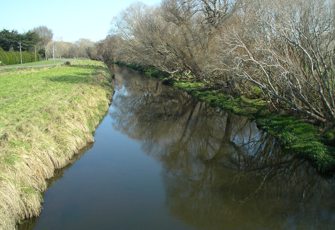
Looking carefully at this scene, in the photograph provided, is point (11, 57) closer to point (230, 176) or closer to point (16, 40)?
point (16, 40)

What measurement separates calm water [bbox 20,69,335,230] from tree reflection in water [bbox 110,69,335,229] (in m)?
0.03

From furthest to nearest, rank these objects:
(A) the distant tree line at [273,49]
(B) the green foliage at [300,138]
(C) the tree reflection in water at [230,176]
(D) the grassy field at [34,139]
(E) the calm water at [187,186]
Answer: (A) the distant tree line at [273,49], (B) the green foliage at [300,138], (C) the tree reflection in water at [230,176], (E) the calm water at [187,186], (D) the grassy field at [34,139]

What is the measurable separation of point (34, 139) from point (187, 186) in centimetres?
615

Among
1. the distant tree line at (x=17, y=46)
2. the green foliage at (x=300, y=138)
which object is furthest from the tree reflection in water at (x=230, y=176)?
the distant tree line at (x=17, y=46)

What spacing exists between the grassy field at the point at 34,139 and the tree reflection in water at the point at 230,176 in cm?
346

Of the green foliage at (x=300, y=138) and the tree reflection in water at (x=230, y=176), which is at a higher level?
the green foliage at (x=300, y=138)

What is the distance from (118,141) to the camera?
23.2m

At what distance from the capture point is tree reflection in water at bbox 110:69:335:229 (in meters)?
12.8

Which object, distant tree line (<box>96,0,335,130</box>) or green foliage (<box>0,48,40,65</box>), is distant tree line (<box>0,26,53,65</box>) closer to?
green foliage (<box>0,48,40,65</box>)

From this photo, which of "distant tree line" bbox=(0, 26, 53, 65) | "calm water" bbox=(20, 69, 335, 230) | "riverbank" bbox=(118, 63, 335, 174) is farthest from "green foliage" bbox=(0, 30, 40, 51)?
"calm water" bbox=(20, 69, 335, 230)

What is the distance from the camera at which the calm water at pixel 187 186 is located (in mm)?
12398

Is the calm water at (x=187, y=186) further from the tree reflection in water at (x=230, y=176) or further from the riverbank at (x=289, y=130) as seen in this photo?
the riverbank at (x=289, y=130)

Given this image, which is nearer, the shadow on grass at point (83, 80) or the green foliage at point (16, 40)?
the shadow on grass at point (83, 80)

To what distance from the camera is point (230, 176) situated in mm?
16797
